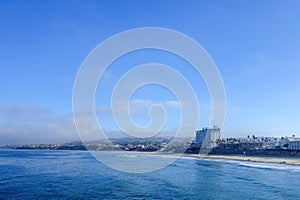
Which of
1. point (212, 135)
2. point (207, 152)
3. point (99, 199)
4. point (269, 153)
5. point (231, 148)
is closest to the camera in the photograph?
point (99, 199)

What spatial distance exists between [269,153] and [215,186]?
63994 millimetres

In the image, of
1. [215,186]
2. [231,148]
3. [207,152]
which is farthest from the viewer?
[207,152]

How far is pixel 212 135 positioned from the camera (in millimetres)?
149250

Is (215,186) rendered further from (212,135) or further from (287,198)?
(212,135)

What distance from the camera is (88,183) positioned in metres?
30.4

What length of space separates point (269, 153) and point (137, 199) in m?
74.8

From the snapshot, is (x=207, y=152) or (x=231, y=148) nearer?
(x=231, y=148)

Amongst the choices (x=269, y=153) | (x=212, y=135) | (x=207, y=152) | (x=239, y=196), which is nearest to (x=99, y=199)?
(x=239, y=196)

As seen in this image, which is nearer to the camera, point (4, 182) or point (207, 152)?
point (4, 182)

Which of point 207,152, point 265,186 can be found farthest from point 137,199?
point 207,152

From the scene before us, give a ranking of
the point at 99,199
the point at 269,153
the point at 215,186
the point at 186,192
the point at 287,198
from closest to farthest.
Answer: the point at 99,199 < the point at 287,198 < the point at 186,192 < the point at 215,186 < the point at 269,153

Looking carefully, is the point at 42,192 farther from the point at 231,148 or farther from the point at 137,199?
the point at 231,148

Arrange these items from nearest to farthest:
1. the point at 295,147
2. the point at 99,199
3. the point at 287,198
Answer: the point at 99,199
the point at 287,198
the point at 295,147

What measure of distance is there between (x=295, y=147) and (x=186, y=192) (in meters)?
86.6
